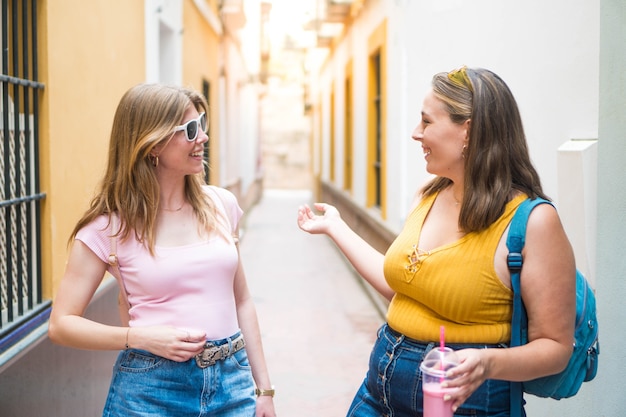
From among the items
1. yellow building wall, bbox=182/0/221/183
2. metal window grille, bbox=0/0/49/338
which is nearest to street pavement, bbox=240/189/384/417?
yellow building wall, bbox=182/0/221/183

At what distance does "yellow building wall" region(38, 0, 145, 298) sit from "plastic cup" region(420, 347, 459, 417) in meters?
2.50

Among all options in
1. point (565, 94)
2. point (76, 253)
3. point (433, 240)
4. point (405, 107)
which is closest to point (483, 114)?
point (433, 240)

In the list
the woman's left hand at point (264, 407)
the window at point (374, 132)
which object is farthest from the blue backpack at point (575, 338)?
the window at point (374, 132)

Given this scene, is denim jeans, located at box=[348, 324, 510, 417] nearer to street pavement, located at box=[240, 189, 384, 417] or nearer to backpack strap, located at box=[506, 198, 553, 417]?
backpack strap, located at box=[506, 198, 553, 417]

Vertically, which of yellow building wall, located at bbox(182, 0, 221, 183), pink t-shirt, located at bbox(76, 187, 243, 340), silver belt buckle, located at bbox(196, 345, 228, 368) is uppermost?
yellow building wall, located at bbox(182, 0, 221, 183)

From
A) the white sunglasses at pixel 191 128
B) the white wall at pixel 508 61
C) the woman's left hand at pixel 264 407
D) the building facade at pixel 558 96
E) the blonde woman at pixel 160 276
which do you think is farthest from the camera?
the white wall at pixel 508 61

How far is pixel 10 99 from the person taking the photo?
11.4 feet

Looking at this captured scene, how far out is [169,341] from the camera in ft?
6.57

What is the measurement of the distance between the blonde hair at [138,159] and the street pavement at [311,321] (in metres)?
3.16

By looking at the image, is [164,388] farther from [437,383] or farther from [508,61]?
[508,61]

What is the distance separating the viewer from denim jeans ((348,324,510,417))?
1.95 meters

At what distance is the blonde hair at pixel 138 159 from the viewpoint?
2.14 m

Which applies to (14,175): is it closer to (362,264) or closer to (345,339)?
(362,264)

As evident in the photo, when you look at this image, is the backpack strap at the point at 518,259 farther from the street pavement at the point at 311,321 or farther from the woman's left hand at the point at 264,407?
the street pavement at the point at 311,321
